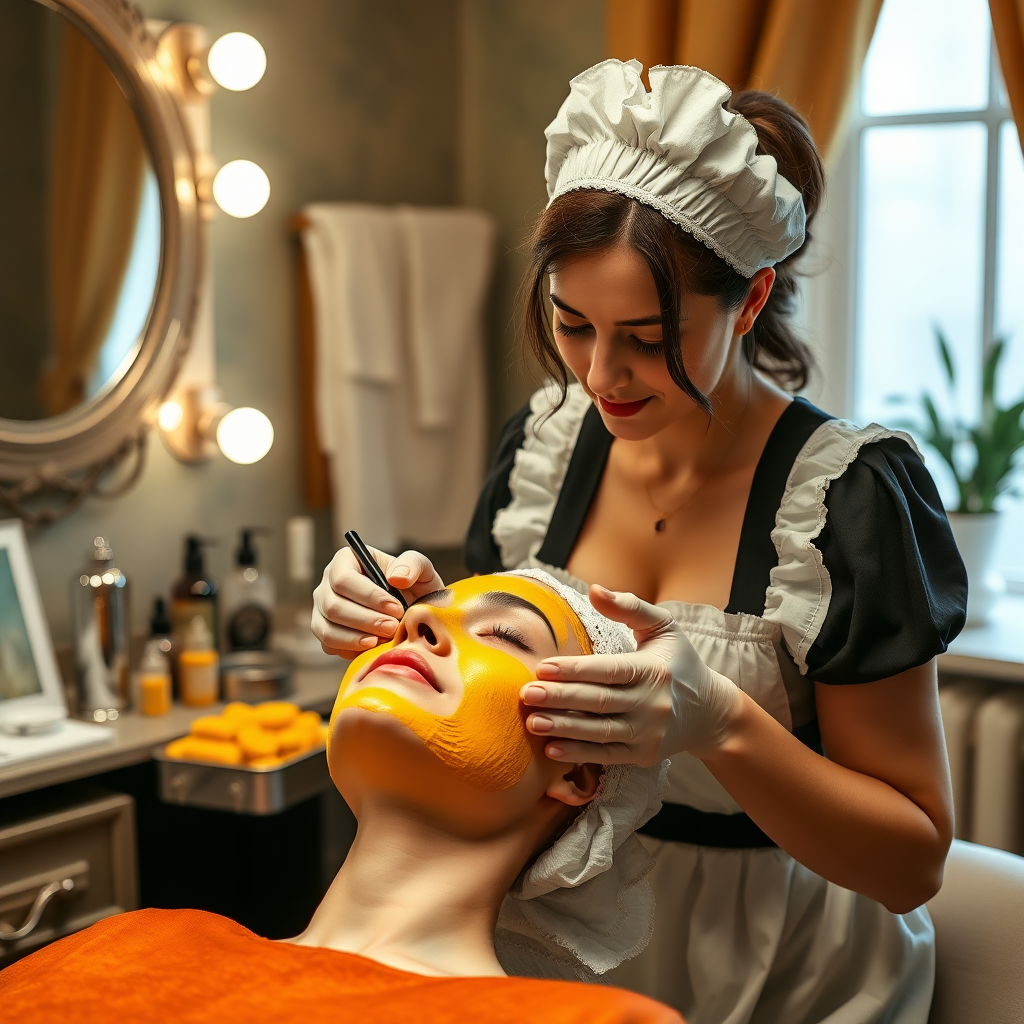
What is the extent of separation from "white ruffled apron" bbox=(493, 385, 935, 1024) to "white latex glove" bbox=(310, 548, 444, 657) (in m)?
0.29

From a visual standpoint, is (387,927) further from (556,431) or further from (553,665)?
(556,431)

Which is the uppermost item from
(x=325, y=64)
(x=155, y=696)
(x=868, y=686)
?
(x=325, y=64)

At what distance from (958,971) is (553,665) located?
2.27 feet

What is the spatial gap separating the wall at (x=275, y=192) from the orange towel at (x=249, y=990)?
3.73ft

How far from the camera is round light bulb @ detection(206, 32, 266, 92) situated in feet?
6.79

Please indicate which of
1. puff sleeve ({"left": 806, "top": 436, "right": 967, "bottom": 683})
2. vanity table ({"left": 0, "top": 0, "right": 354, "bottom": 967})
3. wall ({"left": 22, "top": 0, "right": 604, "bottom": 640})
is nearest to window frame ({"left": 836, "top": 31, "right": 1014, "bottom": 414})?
wall ({"left": 22, "top": 0, "right": 604, "bottom": 640})

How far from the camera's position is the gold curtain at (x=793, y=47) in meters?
1.99

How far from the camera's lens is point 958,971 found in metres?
1.27

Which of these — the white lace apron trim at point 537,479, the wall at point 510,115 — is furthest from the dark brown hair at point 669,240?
the wall at point 510,115

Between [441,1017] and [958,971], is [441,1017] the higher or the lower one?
the higher one

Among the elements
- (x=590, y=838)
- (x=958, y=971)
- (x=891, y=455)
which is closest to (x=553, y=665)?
(x=590, y=838)

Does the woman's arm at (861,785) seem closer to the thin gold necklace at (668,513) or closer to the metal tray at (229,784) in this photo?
the thin gold necklace at (668,513)

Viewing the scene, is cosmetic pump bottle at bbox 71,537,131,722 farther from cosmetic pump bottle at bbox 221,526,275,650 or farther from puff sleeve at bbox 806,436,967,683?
puff sleeve at bbox 806,436,967,683

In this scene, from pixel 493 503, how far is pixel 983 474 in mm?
1036
